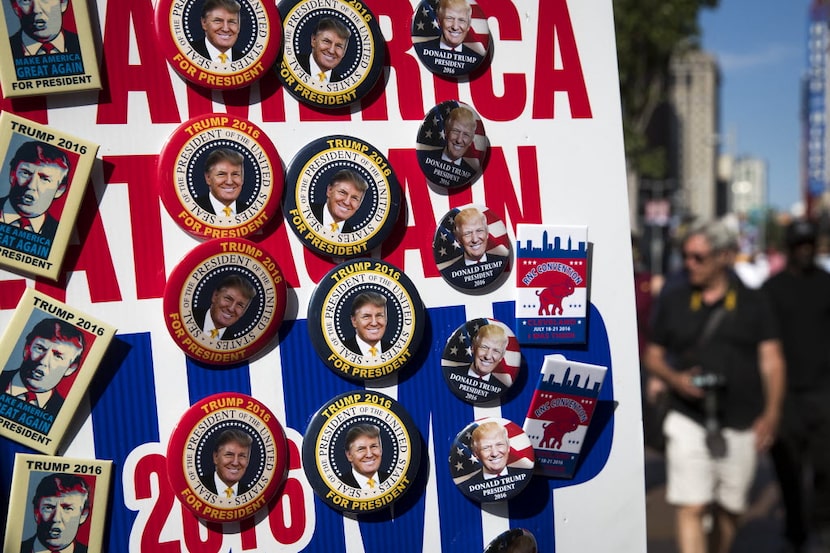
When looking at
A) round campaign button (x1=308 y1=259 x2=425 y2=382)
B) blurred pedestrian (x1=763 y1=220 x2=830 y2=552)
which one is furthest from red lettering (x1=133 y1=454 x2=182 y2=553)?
blurred pedestrian (x1=763 y1=220 x2=830 y2=552)

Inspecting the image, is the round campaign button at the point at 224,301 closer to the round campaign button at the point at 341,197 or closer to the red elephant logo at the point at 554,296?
the round campaign button at the point at 341,197

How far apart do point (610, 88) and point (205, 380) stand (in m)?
0.87

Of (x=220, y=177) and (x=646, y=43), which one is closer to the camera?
(x=220, y=177)

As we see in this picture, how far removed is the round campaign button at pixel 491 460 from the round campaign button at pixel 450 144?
425 millimetres

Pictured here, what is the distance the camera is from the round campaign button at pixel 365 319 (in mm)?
1350

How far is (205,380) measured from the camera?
1.29 metres

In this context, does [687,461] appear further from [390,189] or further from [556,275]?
[390,189]

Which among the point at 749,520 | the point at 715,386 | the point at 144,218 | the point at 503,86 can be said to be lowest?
the point at 749,520

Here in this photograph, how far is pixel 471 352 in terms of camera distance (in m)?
1.45

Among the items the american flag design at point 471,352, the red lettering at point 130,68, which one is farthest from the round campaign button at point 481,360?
the red lettering at point 130,68

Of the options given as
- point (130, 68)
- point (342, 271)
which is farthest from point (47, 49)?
point (342, 271)

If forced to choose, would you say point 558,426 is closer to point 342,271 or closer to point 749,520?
point 342,271

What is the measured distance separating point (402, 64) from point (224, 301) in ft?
1.61

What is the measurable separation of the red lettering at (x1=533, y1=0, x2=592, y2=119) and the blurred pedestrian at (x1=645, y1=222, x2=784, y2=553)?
212cm
